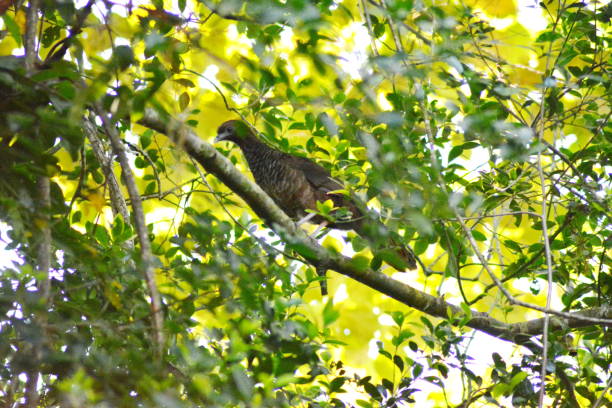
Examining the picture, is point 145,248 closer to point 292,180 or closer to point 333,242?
point 333,242

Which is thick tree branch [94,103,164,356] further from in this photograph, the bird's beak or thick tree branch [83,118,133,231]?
the bird's beak

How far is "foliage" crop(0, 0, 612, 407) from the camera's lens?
133 cm

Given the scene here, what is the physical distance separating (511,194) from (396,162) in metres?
1.50

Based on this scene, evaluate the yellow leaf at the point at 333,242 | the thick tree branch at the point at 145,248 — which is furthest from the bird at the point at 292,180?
the thick tree branch at the point at 145,248

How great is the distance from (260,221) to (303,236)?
1.03 feet

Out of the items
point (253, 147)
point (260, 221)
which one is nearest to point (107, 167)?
point (260, 221)

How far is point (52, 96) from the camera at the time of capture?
148cm

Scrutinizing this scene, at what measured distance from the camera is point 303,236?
2.60 metres

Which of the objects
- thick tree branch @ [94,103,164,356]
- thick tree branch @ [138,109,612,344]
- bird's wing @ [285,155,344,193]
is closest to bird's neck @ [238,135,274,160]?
bird's wing @ [285,155,344,193]

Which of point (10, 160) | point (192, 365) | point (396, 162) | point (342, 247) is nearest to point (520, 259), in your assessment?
point (342, 247)

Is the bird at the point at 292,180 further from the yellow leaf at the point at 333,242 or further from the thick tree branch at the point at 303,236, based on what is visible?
the thick tree branch at the point at 303,236

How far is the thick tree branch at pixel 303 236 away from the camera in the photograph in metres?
2.27

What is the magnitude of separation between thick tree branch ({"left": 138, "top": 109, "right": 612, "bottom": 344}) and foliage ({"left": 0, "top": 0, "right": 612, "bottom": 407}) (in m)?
0.09

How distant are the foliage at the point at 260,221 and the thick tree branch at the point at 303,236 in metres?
0.09
